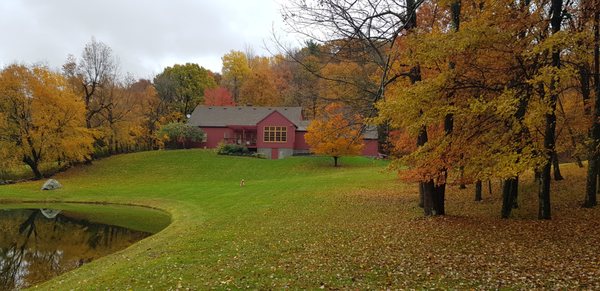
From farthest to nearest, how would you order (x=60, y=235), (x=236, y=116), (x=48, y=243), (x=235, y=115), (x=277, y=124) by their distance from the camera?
(x=235, y=115) → (x=236, y=116) → (x=277, y=124) → (x=60, y=235) → (x=48, y=243)

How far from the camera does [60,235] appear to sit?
68.0 feet

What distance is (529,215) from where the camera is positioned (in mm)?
15141

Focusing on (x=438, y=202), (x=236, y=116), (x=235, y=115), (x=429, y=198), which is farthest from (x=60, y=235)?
(x=235, y=115)

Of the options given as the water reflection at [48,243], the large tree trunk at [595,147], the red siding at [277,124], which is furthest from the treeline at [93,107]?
the water reflection at [48,243]

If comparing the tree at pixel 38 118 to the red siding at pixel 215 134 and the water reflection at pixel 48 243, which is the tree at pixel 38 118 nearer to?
the water reflection at pixel 48 243

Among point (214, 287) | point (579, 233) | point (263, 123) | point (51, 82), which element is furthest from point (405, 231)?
point (263, 123)

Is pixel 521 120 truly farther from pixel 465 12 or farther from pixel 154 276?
pixel 154 276

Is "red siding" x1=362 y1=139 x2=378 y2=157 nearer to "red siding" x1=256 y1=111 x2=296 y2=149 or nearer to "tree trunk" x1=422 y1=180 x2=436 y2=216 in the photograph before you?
"red siding" x1=256 y1=111 x2=296 y2=149

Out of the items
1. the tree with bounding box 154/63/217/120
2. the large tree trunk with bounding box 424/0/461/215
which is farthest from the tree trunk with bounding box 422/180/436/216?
the tree with bounding box 154/63/217/120

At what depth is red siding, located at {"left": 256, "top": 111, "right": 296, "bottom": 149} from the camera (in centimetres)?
5572

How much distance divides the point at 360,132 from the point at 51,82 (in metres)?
37.3

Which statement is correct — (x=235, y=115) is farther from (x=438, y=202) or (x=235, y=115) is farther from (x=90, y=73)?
(x=438, y=202)

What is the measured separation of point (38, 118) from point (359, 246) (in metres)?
38.0

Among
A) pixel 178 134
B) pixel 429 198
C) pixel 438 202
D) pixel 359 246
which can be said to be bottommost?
pixel 359 246
